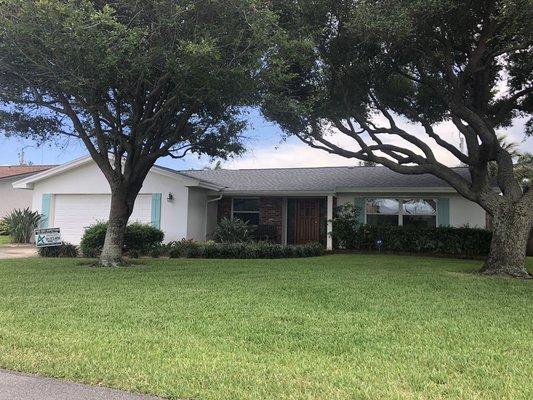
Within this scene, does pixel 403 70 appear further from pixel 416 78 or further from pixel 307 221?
pixel 307 221

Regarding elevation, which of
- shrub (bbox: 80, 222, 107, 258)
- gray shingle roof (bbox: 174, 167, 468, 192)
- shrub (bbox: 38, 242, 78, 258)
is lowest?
shrub (bbox: 38, 242, 78, 258)

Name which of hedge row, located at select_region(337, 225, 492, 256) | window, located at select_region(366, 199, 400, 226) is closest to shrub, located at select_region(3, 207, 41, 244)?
hedge row, located at select_region(337, 225, 492, 256)

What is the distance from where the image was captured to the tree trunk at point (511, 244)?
11.9 metres

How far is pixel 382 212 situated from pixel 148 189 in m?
9.44

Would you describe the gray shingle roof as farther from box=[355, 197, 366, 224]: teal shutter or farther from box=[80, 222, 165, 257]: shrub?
box=[80, 222, 165, 257]: shrub

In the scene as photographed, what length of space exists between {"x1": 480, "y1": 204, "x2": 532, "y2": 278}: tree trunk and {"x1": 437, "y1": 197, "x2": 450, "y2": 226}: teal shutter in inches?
254

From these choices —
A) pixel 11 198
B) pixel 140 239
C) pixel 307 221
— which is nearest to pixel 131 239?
pixel 140 239

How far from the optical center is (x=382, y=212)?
19.8m

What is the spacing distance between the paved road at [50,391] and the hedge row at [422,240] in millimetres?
15348

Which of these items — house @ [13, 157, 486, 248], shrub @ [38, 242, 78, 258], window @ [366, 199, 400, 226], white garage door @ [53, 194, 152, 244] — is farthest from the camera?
white garage door @ [53, 194, 152, 244]

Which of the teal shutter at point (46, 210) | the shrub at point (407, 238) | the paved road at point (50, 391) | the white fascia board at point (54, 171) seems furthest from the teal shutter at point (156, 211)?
the paved road at point (50, 391)

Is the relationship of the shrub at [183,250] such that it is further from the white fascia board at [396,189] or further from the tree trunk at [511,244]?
the tree trunk at [511,244]

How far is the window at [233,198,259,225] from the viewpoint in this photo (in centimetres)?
2184

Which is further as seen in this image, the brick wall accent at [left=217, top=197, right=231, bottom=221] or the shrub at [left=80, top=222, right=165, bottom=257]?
the brick wall accent at [left=217, top=197, right=231, bottom=221]
